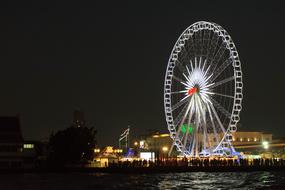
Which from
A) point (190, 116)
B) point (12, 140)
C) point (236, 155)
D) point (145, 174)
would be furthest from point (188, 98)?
point (12, 140)

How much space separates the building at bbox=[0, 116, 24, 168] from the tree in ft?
22.6

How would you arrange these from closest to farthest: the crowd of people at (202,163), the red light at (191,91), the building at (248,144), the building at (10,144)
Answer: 1. the red light at (191,91)
2. the crowd of people at (202,163)
3. the building at (10,144)
4. the building at (248,144)

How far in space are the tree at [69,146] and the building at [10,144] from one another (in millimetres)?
6874

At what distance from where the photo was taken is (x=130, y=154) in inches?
4523

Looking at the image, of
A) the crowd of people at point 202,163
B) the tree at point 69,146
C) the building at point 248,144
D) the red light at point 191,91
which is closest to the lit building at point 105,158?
the tree at point 69,146

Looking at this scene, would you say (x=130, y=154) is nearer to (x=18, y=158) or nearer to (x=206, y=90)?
(x=18, y=158)

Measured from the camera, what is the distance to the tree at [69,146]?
8662cm

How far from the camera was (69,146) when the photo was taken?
86.6m

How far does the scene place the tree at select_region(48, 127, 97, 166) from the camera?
86.6 metres

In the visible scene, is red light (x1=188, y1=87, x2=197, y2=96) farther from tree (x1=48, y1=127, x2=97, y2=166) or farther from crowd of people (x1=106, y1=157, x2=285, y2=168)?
tree (x1=48, y1=127, x2=97, y2=166)

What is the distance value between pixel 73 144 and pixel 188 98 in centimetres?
2140

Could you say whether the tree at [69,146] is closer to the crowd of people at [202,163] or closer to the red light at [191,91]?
the crowd of people at [202,163]

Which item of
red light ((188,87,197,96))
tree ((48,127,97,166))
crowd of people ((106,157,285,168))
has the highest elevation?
red light ((188,87,197,96))

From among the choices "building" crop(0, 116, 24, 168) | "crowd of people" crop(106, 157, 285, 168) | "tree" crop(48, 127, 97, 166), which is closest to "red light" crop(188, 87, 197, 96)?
"crowd of people" crop(106, 157, 285, 168)
